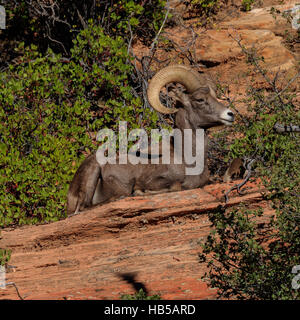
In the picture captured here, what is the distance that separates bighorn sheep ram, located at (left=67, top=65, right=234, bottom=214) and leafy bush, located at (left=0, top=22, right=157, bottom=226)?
4.07ft

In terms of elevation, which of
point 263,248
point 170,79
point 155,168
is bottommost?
point 263,248

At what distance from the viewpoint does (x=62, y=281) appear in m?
7.20

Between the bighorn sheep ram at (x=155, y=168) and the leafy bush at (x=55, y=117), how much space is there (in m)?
1.24

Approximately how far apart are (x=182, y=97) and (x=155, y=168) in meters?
1.14

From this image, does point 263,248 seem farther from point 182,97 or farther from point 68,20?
point 68,20

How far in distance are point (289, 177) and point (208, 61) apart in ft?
Answer: 25.9

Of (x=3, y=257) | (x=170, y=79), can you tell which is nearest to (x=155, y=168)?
(x=170, y=79)

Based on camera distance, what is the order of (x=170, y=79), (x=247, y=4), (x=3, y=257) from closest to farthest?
1. (x=3, y=257)
2. (x=170, y=79)
3. (x=247, y=4)

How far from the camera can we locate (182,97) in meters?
8.95

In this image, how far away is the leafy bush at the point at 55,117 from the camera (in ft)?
33.0

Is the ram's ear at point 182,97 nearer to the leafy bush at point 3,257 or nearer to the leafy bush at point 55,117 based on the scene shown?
the leafy bush at point 55,117

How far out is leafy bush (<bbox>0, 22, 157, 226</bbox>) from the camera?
33.0ft

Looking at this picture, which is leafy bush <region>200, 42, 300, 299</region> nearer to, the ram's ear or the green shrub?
the ram's ear
